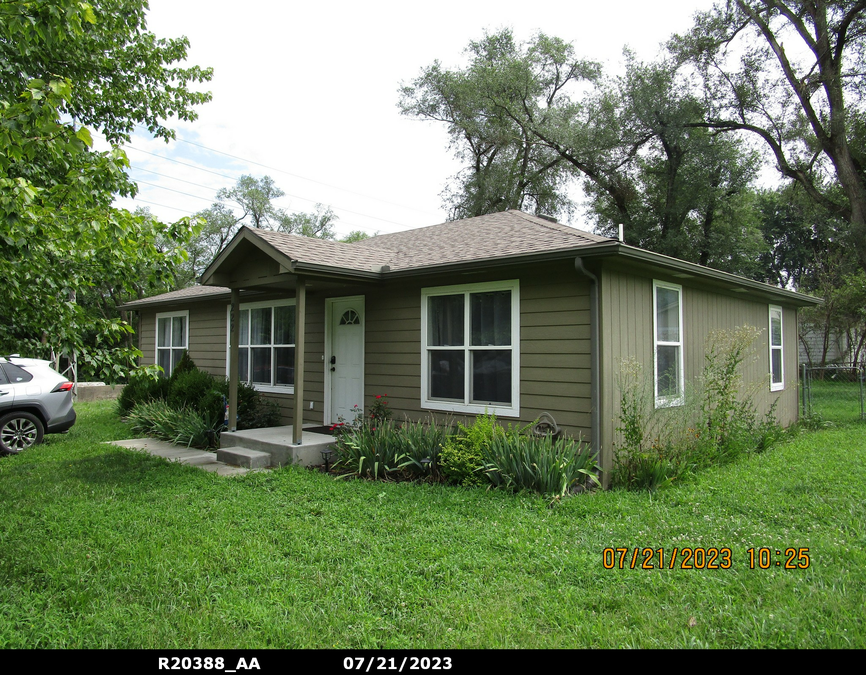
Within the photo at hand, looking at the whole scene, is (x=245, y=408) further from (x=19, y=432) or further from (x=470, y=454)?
(x=470, y=454)

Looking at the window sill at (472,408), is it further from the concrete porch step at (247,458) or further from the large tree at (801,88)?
the large tree at (801,88)

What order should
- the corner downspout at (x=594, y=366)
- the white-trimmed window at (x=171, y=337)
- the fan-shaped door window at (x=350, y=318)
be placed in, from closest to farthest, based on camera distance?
1. the corner downspout at (x=594, y=366)
2. the fan-shaped door window at (x=350, y=318)
3. the white-trimmed window at (x=171, y=337)

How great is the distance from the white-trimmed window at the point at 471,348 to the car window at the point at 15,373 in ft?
20.2

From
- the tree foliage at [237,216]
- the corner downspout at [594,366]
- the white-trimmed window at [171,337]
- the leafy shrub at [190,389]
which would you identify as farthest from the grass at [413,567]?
the tree foliage at [237,216]

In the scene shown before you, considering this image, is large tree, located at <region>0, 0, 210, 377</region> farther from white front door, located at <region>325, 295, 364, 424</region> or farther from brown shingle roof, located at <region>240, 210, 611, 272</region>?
white front door, located at <region>325, 295, 364, 424</region>

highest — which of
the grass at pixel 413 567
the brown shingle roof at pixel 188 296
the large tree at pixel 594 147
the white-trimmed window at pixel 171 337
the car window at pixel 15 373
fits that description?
the large tree at pixel 594 147

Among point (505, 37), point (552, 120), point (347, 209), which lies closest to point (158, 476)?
point (552, 120)

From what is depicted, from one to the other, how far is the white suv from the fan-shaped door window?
4494 millimetres

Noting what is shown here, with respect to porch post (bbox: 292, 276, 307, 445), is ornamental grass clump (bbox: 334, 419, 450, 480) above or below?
below

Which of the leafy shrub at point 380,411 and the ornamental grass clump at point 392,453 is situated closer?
the ornamental grass clump at point 392,453

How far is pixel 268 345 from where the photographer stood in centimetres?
1027

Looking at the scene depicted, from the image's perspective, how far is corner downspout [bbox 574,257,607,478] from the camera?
5855 millimetres

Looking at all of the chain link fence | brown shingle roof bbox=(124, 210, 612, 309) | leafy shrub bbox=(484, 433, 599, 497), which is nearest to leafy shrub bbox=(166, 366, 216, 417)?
brown shingle roof bbox=(124, 210, 612, 309)

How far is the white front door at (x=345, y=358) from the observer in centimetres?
851
